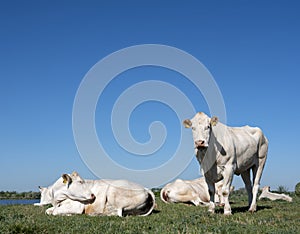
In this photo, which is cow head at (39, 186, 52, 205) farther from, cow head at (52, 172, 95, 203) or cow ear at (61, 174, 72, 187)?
cow ear at (61, 174, 72, 187)

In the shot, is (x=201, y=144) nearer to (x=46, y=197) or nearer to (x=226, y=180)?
(x=226, y=180)

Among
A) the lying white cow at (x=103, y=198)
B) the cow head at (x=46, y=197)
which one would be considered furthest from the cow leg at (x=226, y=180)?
the cow head at (x=46, y=197)

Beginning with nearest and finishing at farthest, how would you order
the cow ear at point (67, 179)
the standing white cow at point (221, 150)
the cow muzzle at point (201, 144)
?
the cow muzzle at point (201, 144), the standing white cow at point (221, 150), the cow ear at point (67, 179)

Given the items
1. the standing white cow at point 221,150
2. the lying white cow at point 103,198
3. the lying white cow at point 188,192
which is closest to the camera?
the standing white cow at point 221,150

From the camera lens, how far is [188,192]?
1659 cm

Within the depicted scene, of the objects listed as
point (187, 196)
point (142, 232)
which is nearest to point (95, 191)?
point (142, 232)

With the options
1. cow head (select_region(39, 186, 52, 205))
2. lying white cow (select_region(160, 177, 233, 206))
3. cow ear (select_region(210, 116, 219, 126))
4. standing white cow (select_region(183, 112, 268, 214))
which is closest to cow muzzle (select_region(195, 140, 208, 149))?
standing white cow (select_region(183, 112, 268, 214))

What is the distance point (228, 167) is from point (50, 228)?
576cm

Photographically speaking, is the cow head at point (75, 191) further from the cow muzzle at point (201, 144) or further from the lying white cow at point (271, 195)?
the lying white cow at point (271, 195)

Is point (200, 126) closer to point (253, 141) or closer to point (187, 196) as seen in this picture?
point (253, 141)

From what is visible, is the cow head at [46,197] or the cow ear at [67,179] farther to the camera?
the cow head at [46,197]

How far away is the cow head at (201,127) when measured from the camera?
10445mm

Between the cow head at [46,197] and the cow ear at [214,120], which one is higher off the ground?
the cow ear at [214,120]

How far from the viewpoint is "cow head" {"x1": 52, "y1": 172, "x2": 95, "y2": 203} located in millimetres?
11117
